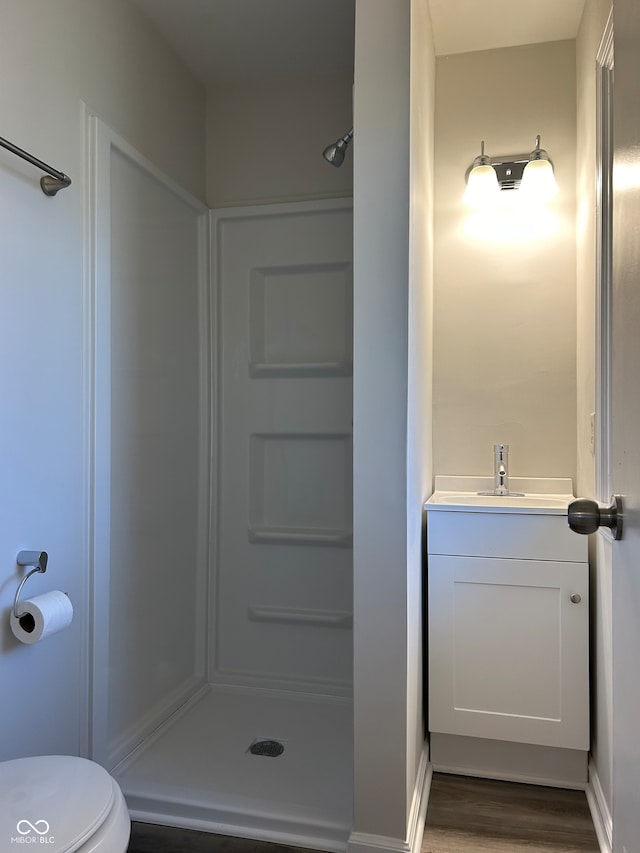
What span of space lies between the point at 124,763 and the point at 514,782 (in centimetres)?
125

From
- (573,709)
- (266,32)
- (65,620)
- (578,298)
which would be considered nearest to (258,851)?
(65,620)

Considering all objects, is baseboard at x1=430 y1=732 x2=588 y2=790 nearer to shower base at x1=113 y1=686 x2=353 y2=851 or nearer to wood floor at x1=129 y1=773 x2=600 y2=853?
wood floor at x1=129 y1=773 x2=600 y2=853

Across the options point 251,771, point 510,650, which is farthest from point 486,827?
point 251,771

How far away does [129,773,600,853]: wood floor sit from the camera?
1.67m

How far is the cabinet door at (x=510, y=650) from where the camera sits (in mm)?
1912

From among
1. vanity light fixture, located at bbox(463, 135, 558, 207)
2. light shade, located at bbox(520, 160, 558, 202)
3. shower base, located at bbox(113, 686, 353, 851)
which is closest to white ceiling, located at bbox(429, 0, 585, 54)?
vanity light fixture, located at bbox(463, 135, 558, 207)

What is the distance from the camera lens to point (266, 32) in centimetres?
228

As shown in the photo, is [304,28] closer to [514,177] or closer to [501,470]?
[514,177]

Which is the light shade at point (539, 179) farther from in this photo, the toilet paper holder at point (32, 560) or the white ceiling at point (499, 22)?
the toilet paper holder at point (32, 560)

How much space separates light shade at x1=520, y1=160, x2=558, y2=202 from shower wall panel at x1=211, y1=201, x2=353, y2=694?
2.27ft

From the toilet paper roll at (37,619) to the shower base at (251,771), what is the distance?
68 cm

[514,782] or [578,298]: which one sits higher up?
[578,298]

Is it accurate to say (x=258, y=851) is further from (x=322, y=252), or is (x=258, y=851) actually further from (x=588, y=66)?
(x=588, y=66)

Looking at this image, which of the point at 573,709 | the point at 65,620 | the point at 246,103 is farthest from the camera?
the point at 246,103
